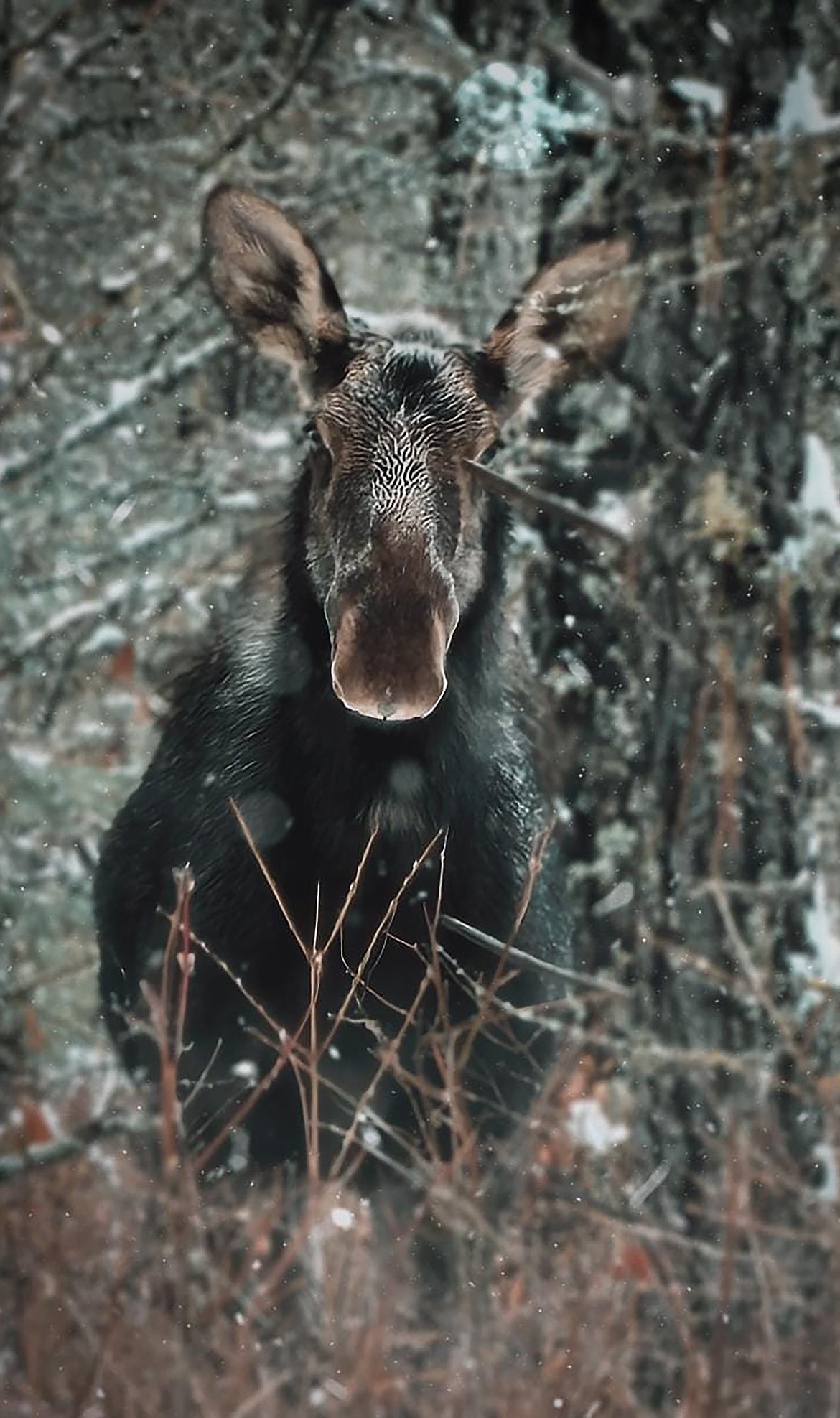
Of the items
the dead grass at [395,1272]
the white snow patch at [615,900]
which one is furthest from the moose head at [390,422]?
the white snow patch at [615,900]

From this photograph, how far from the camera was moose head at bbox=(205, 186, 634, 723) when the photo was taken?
3.70 feet

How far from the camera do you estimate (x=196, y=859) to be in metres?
1.29

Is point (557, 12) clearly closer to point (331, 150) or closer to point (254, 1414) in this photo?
point (331, 150)

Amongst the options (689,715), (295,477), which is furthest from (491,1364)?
(295,477)

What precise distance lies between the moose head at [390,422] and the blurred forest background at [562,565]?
90mm

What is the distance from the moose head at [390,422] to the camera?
1.13 metres

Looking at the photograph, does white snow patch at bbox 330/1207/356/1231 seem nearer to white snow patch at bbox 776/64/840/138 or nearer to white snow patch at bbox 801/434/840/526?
white snow patch at bbox 801/434/840/526

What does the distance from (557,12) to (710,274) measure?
14.4 inches

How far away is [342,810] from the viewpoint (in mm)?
1270

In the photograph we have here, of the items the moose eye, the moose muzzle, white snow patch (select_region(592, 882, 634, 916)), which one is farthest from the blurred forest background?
the moose muzzle

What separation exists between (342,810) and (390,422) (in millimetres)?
391

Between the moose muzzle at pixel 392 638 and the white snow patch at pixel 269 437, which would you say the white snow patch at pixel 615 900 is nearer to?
the moose muzzle at pixel 392 638

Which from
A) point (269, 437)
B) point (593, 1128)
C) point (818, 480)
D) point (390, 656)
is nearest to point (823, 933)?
point (593, 1128)

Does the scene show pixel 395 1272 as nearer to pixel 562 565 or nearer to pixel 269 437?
pixel 562 565
